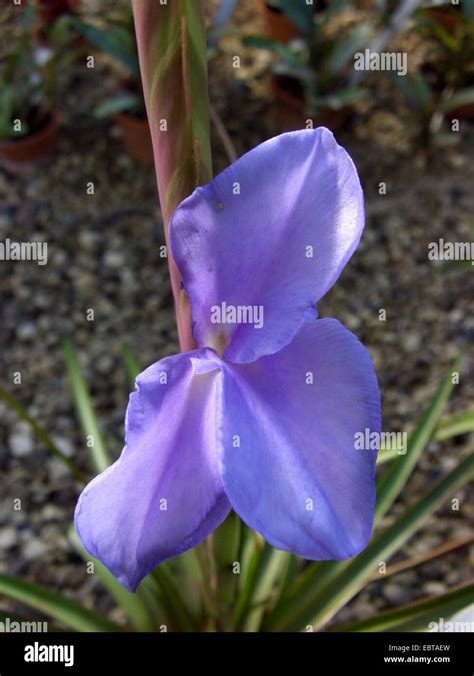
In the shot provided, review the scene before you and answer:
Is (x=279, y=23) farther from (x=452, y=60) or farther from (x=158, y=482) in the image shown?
(x=158, y=482)

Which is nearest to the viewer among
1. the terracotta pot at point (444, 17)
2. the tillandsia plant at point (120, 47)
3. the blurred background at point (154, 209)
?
the blurred background at point (154, 209)

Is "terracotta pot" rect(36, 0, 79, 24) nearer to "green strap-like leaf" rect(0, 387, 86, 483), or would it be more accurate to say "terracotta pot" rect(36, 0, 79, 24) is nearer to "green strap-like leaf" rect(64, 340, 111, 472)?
"green strap-like leaf" rect(64, 340, 111, 472)

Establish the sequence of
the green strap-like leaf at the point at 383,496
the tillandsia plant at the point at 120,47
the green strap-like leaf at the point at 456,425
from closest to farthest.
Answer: the green strap-like leaf at the point at 383,496, the green strap-like leaf at the point at 456,425, the tillandsia plant at the point at 120,47

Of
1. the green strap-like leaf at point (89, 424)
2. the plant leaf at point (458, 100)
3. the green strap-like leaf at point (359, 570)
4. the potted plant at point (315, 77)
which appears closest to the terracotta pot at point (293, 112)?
the potted plant at point (315, 77)

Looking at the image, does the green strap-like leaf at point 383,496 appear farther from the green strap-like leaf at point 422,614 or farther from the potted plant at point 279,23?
the potted plant at point 279,23

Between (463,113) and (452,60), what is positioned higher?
(452,60)

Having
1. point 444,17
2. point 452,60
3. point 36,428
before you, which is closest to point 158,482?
point 36,428
